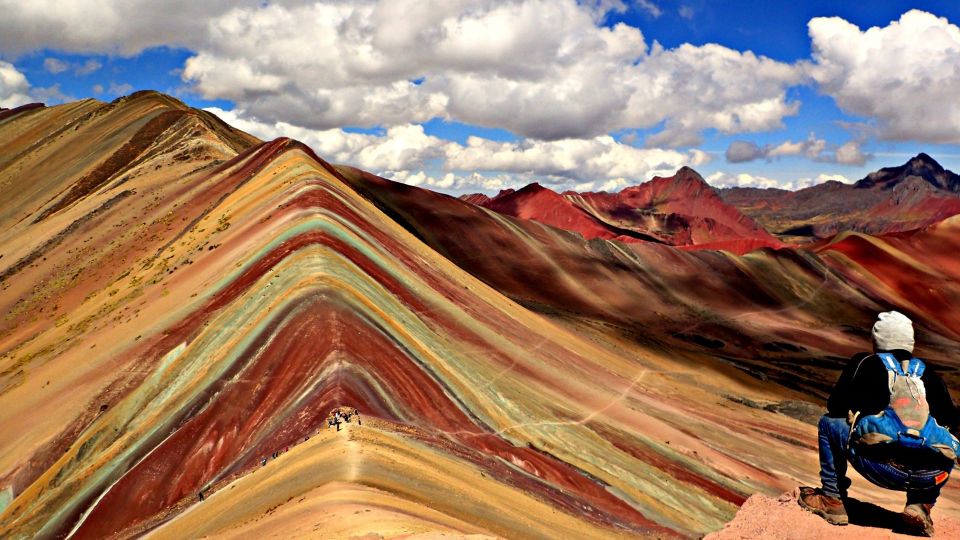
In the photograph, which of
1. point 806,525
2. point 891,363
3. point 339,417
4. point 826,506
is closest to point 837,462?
point 826,506

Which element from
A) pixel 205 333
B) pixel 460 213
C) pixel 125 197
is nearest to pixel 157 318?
pixel 205 333

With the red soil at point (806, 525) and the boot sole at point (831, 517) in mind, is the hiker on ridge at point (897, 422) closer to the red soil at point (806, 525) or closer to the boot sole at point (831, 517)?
the boot sole at point (831, 517)

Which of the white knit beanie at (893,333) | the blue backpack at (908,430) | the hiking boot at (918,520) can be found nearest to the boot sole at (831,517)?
the hiking boot at (918,520)

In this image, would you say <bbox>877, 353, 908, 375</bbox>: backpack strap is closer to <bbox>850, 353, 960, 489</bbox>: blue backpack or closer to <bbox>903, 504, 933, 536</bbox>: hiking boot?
<bbox>850, 353, 960, 489</bbox>: blue backpack

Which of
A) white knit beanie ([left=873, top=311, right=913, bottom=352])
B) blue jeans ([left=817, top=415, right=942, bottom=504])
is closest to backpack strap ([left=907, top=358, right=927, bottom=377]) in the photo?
white knit beanie ([left=873, top=311, right=913, bottom=352])

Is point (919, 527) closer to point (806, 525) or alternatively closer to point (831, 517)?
point (831, 517)

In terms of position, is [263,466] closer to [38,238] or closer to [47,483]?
[47,483]
